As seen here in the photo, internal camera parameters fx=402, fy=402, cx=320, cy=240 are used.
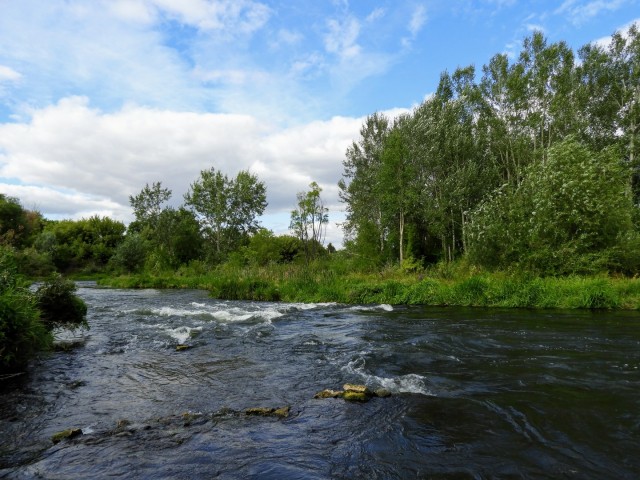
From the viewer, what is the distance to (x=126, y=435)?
5.82 m

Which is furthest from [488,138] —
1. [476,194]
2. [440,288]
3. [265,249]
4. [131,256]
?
[131,256]

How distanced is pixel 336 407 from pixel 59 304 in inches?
372

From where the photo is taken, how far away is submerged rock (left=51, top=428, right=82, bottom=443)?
5.66m

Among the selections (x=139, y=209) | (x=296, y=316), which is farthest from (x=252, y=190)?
(x=296, y=316)

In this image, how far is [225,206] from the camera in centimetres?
6138

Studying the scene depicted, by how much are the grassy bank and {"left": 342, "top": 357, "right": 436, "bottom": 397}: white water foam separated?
13.0 meters

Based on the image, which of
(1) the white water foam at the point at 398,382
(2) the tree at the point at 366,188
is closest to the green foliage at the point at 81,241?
(2) the tree at the point at 366,188

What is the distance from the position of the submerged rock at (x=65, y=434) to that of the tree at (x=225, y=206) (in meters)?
53.8

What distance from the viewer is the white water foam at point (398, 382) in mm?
7667

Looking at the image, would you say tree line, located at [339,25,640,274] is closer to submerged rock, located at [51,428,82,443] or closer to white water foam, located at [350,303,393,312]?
white water foam, located at [350,303,393,312]

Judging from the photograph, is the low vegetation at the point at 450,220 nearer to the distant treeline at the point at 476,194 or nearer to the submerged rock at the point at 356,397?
the distant treeline at the point at 476,194

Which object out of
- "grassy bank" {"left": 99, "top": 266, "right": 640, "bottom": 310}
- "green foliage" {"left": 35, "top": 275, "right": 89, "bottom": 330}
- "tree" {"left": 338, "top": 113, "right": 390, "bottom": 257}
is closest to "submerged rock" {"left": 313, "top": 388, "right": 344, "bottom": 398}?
"green foliage" {"left": 35, "top": 275, "right": 89, "bottom": 330}

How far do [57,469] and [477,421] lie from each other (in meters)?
5.74

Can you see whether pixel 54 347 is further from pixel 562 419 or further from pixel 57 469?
pixel 562 419
